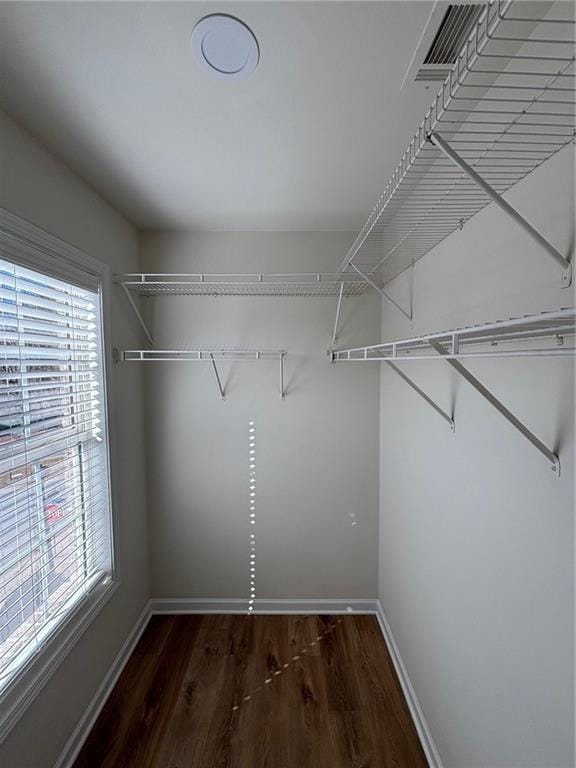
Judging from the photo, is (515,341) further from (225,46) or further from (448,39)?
(225,46)

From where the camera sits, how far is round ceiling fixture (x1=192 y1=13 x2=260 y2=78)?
80cm

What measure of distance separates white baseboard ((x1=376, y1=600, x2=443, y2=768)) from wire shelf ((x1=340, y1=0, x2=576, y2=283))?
199 centimetres

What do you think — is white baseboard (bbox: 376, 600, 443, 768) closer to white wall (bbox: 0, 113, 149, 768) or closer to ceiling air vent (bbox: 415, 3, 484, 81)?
white wall (bbox: 0, 113, 149, 768)

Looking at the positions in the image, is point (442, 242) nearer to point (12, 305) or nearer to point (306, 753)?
point (12, 305)

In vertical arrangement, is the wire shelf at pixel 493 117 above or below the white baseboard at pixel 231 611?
above

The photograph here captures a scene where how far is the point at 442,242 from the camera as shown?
53.0 inches

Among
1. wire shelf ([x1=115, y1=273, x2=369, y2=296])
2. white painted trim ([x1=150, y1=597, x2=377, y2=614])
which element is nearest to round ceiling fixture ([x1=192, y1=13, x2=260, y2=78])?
wire shelf ([x1=115, y1=273, x2=369, y2=296])

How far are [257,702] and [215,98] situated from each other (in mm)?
2448

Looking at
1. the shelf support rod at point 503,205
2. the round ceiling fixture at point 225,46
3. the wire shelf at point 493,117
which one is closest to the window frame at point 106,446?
the round ceiling fixture at point 225,46

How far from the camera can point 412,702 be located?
158 cm

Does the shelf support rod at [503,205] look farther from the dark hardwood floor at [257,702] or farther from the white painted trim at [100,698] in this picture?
the white painted trim at [100,698]

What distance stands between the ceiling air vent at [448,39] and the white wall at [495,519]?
38 cm

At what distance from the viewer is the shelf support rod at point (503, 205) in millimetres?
661

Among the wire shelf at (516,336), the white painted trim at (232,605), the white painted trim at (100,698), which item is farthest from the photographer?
the white painted trim at (232,605)
